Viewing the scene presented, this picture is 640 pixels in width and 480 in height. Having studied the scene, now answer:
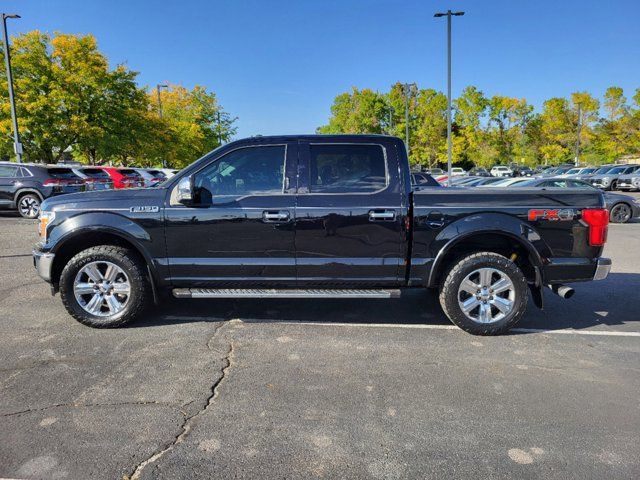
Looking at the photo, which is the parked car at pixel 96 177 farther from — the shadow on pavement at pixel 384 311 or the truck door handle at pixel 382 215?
the truck door handle at pixel 382 215

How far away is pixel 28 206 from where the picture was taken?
564 inches

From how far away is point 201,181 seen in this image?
4.62 meters

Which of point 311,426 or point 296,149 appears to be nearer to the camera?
point 311,426

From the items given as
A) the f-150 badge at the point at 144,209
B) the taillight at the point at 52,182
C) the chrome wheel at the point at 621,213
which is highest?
the taillight at the point at 52,182

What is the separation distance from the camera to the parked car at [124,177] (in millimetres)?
18516

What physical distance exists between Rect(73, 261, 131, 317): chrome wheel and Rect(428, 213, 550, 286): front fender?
10.5 feet

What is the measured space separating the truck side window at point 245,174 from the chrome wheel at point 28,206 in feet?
40.6

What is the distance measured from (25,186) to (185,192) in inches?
495

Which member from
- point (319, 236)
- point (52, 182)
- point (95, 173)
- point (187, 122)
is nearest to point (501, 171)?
point (187, 122)

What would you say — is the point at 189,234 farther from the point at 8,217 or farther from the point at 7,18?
the point at 7,18

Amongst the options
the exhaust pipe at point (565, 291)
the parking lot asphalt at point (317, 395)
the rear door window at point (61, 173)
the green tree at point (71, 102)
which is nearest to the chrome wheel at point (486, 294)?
the parking lot asphalt at point (317, 395)

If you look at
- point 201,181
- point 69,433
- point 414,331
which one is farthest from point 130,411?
point 414,331

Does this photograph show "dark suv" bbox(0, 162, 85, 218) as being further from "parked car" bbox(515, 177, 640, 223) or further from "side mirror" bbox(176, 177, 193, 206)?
"parked car" bbox(515, 177, 640, 223)

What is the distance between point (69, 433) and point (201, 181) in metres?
2.54
